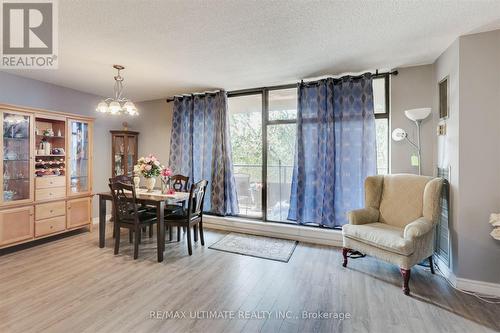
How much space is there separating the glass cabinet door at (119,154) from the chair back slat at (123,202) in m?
1.89

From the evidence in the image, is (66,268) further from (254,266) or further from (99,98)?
(99,98)

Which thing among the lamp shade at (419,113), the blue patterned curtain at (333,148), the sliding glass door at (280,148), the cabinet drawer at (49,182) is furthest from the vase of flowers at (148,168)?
the lamp shade at (419,113)

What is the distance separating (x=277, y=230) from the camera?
3.89m

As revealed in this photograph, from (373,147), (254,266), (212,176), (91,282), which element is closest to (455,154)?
(373,147)

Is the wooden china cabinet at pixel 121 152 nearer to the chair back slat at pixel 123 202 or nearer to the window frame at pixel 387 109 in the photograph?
the chair back slat at pixel 123 202

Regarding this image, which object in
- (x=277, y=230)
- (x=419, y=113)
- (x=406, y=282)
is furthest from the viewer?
(x=277, y=230)

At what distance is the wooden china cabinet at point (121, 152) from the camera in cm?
484

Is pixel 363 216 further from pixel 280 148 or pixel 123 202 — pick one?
pixel 123 202

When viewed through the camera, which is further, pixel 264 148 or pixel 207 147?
pixel 207 147

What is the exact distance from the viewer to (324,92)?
140 inches

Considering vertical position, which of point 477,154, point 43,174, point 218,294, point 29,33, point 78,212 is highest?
point 29,33

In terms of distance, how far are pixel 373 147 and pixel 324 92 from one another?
41.9 inches

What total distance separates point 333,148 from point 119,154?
4.16m

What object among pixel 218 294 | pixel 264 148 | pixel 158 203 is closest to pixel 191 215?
pixel 158 203
